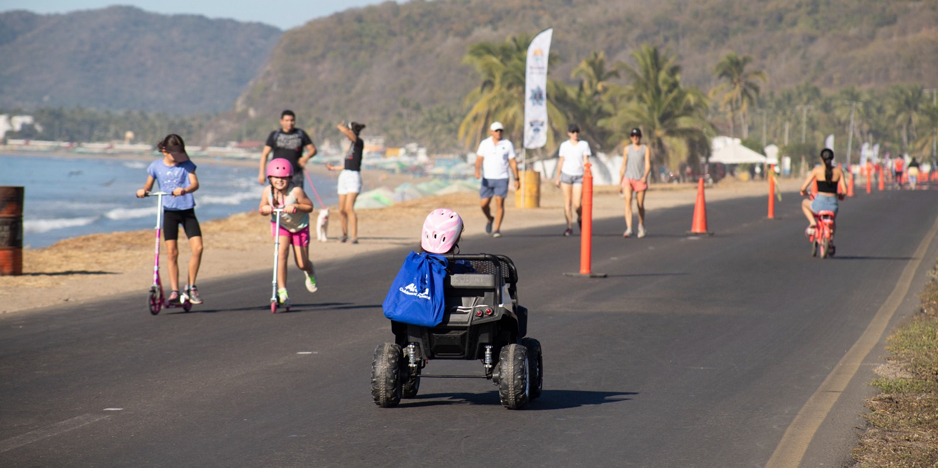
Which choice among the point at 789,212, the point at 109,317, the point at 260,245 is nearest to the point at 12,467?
the point at 109,317

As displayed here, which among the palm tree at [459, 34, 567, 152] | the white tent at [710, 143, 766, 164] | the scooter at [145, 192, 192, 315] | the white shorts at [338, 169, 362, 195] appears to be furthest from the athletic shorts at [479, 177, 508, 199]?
the white tent at [710, 143, 766, 164]

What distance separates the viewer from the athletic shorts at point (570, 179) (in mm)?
18750

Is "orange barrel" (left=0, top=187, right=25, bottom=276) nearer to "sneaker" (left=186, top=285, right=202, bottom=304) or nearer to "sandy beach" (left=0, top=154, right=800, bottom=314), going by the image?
"sandy beach" (left=0, top=154, right=800, bottom=314)

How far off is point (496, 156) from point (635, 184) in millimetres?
2596

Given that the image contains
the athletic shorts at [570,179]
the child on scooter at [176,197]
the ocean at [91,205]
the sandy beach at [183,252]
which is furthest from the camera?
the ocean at [91,205]

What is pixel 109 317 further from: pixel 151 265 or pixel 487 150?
pixel 487 150

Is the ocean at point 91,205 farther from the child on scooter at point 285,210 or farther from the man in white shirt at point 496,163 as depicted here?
the child on scooter at point 285,210

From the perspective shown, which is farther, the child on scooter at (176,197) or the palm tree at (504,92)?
the palm tree at (504,92)

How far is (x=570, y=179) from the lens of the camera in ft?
61.6

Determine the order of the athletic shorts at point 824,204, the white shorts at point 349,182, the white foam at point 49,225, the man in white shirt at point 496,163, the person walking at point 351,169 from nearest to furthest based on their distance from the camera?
the athletic shorts at point 824,204 → the person walking at point 351,169 → the white shorts at point 349,182 → the man in white shirt at point 496,163 → the white foam at point 49,225

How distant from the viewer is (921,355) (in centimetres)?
812

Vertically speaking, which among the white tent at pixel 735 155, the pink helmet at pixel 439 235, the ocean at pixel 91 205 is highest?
the white tent at pixel 735 155

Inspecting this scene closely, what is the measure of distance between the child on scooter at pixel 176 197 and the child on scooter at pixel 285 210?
77cm

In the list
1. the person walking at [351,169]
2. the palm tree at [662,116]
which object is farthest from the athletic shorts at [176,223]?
the palm tree at [662,116]
